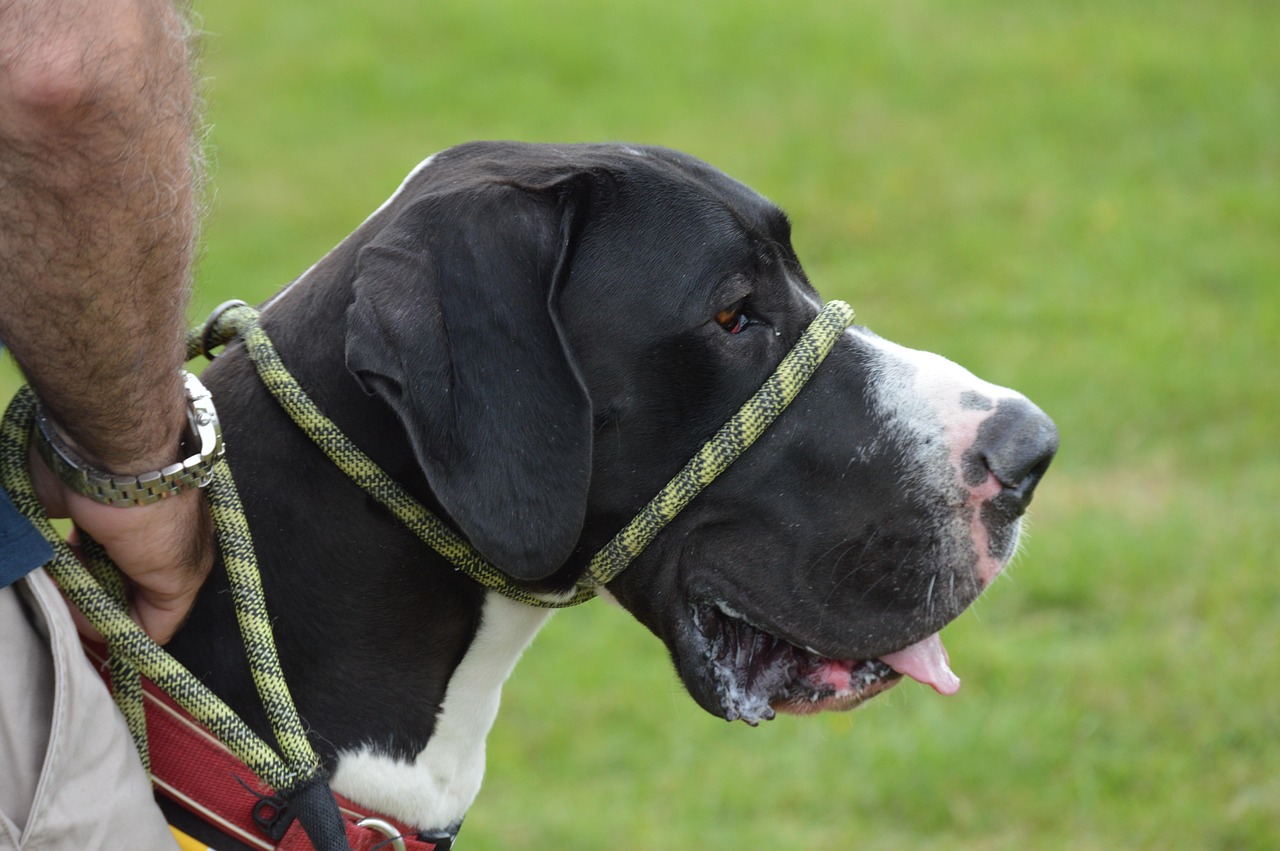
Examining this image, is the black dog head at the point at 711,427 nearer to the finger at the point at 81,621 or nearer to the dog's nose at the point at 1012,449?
the dog's nose at the point at 1012,449

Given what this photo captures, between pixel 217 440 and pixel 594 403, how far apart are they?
566 millimetres

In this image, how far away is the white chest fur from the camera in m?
2.23

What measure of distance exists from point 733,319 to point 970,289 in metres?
6.60

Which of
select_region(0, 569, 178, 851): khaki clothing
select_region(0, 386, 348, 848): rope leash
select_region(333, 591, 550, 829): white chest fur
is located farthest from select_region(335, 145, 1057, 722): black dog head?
select_region(0, 569, 178, 851): khaki clothing

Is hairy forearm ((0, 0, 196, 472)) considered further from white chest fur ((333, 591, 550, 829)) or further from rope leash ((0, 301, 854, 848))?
white chest fur ((333, 591, 550, 829))

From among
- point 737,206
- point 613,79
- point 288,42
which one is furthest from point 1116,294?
point 288,42

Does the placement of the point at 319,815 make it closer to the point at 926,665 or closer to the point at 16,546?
the point at 16,546

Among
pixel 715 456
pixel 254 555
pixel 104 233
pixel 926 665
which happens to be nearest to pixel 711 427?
pixel 715 456

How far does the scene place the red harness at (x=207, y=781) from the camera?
6.81ft

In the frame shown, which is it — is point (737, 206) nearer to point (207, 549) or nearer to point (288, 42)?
point (207, 549)

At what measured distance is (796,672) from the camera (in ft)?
7.97

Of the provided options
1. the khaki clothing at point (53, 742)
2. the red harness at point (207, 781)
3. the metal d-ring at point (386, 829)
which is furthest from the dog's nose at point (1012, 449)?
the khaki clothing at point (53, 742)

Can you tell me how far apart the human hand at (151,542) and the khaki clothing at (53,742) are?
0.11 meters

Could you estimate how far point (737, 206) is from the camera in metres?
2.39
